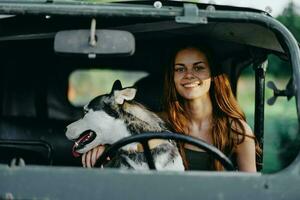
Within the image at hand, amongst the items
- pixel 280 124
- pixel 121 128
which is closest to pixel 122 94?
pixel 121 128

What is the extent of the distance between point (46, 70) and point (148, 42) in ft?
2.92

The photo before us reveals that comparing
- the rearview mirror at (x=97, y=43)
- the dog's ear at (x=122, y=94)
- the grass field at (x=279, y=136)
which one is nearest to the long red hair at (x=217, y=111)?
the dog's ear at (x=122, y=94)

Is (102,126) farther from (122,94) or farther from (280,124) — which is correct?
(280,124)

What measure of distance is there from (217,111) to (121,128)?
65cm

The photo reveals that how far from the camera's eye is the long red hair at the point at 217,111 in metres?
3.62

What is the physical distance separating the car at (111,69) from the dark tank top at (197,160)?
46cm

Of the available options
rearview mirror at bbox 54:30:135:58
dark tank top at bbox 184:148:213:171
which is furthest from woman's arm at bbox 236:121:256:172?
rearview mirror at bbox 54:30:135:58

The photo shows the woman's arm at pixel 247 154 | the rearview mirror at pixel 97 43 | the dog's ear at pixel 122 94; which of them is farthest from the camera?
the woman's arm at pixel 247 154

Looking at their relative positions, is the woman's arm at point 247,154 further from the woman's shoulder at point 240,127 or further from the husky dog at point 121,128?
the husky dog at point 121,128

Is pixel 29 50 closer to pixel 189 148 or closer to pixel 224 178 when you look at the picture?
pixel 189 148

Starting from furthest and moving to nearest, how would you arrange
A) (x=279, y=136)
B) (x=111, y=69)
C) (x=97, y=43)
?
(x=279, y=136) → (x=111, y=69) → (x=97, y=43)

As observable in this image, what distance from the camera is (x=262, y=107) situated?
13.2 feet

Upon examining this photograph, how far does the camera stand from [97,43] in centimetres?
282

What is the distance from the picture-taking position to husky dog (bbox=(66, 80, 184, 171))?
10.7 feet
